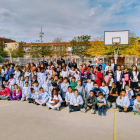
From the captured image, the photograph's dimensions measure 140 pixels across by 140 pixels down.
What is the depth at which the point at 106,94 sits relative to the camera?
573cm

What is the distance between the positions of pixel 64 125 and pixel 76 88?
6.47 ft

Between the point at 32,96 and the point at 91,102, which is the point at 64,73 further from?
the point at 91,102

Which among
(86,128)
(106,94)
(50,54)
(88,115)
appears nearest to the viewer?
(86,128)

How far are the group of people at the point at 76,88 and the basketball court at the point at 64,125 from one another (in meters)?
0.36

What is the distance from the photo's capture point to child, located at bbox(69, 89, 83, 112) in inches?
199

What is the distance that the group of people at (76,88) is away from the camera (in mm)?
5090

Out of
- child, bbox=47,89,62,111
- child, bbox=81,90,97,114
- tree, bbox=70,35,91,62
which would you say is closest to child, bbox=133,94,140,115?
child, bbox=81,90,97,114

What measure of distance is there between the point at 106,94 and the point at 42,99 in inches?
112

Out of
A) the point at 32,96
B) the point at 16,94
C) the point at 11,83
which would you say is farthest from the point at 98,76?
the point at 11,83

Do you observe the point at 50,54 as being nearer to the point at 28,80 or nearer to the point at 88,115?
the point at 28,80

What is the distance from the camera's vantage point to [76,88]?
5.70 metres

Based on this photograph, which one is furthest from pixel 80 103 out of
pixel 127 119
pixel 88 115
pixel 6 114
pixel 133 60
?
pixel 133 60

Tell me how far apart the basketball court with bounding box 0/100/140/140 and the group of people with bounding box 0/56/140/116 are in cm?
36

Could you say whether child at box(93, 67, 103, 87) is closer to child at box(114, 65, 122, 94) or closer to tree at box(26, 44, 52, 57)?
child at box(114, 65, 122, 94)
